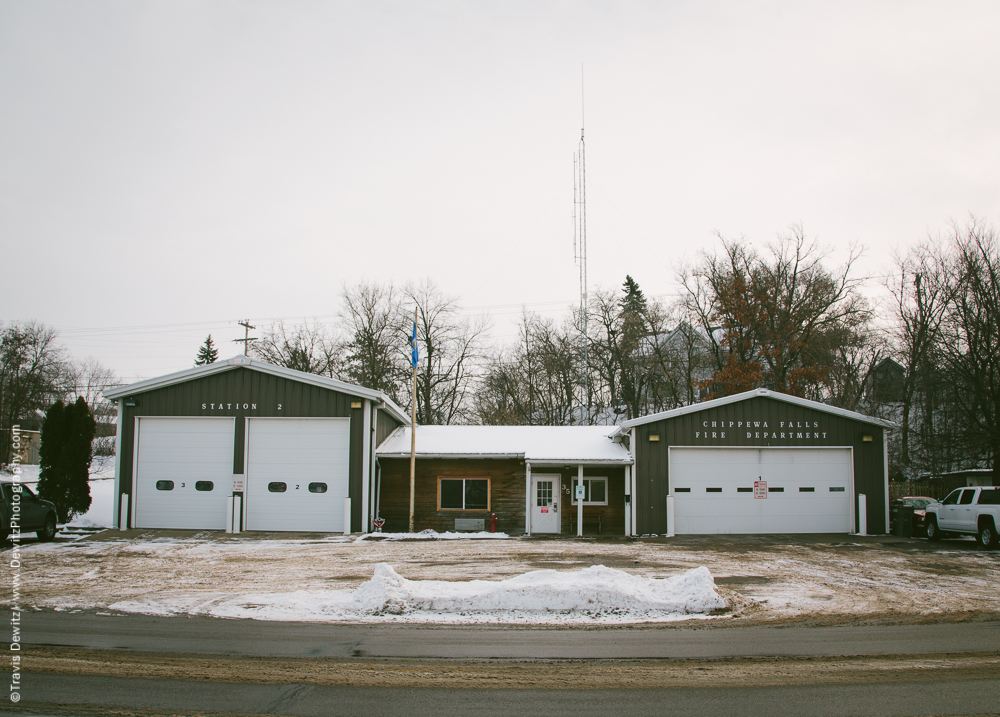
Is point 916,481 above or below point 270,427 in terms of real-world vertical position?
below

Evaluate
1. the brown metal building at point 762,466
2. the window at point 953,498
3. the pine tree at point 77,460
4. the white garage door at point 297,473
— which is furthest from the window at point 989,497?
the pine tree at point 77,460

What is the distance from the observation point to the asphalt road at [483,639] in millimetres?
8156

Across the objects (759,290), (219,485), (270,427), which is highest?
(759,290)

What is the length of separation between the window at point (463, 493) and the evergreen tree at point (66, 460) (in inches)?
460

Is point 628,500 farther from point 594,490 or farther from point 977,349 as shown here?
point 977,349

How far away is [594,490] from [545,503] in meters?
1.76

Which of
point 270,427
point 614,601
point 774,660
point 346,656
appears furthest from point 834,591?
point 270,427

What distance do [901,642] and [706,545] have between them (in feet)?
35.1

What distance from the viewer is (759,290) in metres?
37.2

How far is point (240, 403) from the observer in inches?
871

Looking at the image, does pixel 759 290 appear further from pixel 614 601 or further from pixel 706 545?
pixel 614 601

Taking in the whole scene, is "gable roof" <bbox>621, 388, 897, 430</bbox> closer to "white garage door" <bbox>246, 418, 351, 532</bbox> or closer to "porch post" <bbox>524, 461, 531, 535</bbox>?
"porch post" <bbox>524, 461, 531, 535</bbox>

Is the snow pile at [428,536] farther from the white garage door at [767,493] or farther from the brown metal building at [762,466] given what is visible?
the white garage door at [767,493]

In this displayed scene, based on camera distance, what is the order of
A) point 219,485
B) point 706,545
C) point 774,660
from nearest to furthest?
point 774,660, point 706,545, point 219,485
